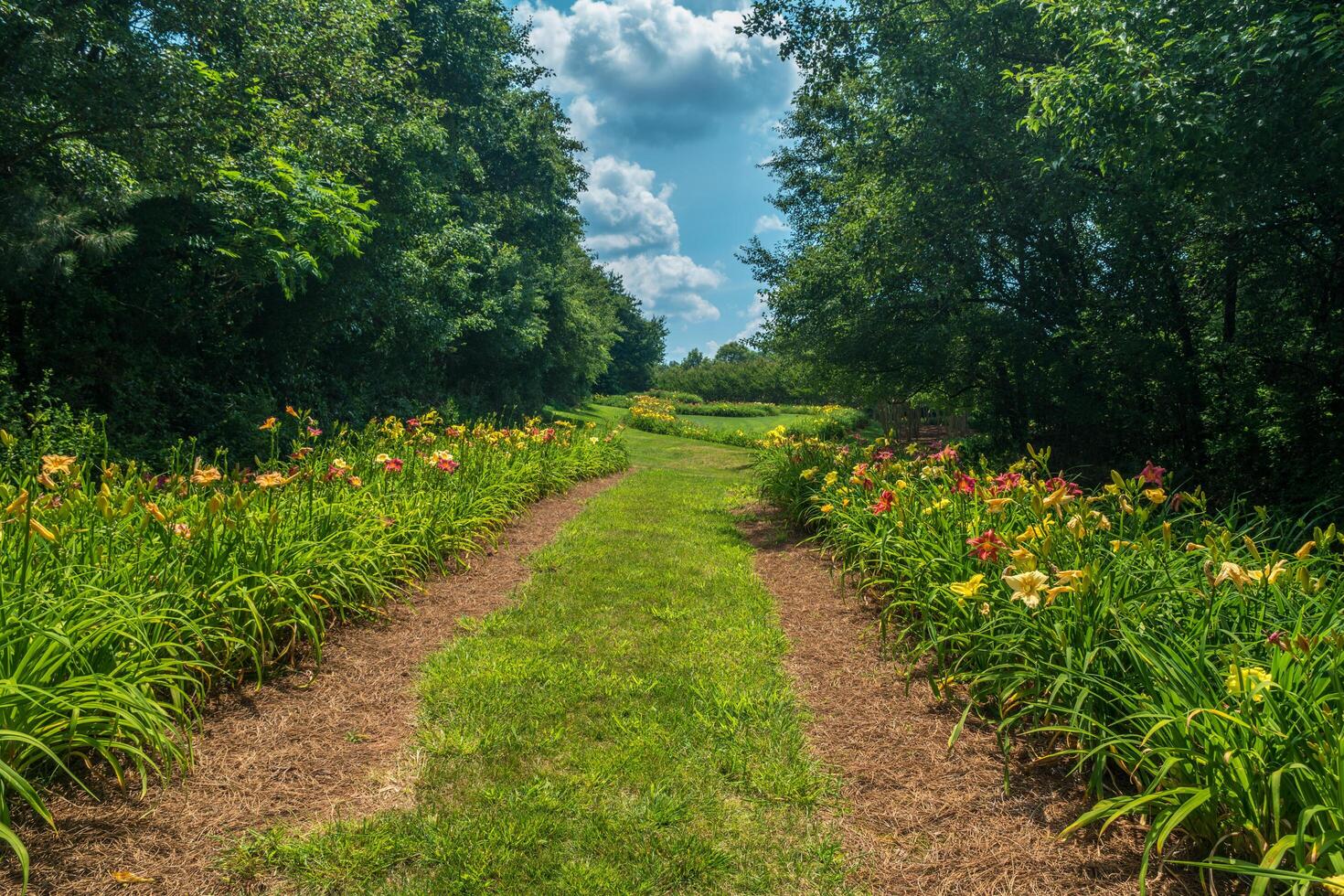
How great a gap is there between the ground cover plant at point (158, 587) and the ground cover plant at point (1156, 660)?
3.13 metres

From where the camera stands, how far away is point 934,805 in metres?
2.30

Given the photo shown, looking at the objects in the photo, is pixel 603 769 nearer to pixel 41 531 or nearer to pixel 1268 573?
pixel 41 531

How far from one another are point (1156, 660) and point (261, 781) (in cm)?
333

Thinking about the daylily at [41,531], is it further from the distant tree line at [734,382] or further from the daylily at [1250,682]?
the distant tree line at [734,382]

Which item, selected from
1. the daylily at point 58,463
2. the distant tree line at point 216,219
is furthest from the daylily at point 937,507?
the distant tree line at point 216,219

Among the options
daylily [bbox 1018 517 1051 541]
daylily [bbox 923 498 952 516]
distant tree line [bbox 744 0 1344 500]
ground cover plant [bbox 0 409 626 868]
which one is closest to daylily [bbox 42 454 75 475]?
ground cover plant [bbox 0 409 626 868]

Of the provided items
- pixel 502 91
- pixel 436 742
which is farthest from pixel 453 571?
Answer: pixel 502 91

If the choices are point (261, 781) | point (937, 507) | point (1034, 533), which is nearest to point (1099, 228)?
point (937, 507)

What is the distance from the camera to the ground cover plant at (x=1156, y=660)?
175 cm

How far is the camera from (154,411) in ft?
22.9

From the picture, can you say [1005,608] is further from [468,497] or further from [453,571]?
[468,497]

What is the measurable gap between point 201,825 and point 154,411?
6.75 meters

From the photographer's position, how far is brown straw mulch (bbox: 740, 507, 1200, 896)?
1932 mm

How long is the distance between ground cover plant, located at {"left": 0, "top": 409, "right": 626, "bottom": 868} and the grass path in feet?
2.33
